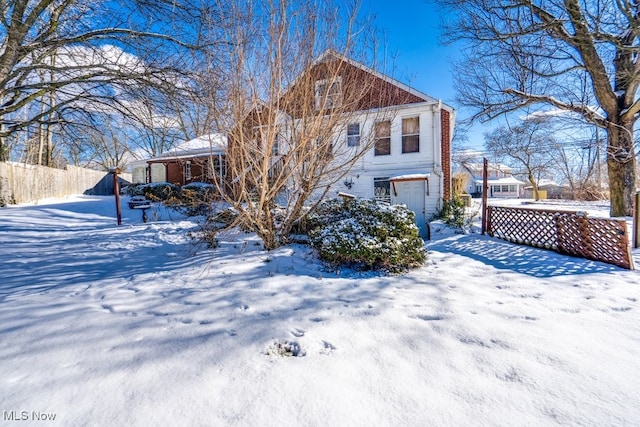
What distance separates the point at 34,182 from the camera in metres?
12.6

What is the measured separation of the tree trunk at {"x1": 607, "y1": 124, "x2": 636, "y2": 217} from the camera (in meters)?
8.39

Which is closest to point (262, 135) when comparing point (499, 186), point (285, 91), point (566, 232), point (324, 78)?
point (285, 91)

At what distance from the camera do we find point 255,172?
187 inches

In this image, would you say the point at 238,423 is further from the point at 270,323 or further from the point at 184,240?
the point at 184,240

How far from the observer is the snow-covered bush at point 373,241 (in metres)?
4.71

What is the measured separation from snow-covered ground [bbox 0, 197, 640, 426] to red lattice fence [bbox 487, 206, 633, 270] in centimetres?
56

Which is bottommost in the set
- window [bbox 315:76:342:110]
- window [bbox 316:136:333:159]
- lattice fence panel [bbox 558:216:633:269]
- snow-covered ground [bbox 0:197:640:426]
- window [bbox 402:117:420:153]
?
snow-covered ground [bbox 0:197:640:426]

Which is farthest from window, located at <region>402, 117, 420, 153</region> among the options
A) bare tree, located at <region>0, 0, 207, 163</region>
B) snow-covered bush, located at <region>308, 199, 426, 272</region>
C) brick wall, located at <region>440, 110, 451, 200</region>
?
bare tree, located at <region>0, 0, 207, 163</region>

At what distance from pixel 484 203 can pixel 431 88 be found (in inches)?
190

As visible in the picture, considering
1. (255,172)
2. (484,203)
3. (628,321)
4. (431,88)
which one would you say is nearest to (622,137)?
(484,203)

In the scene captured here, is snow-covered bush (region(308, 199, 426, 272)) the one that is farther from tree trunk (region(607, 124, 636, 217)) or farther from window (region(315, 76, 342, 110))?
tree trunk (region(607, 124, 636, 217))

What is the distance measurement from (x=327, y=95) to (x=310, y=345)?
3.68 metres

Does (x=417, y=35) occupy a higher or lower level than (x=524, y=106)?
higher

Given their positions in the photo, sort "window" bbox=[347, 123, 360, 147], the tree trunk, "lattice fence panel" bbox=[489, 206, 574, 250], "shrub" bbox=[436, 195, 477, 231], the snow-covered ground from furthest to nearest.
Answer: "shrub" bbox=[436, 195, 477, 231], the tree trunk, "lattice fence panel" bbox=[489, 206, 574, 250], "window" bbox=[347, 123, 360, 147], the snow-covered ground
